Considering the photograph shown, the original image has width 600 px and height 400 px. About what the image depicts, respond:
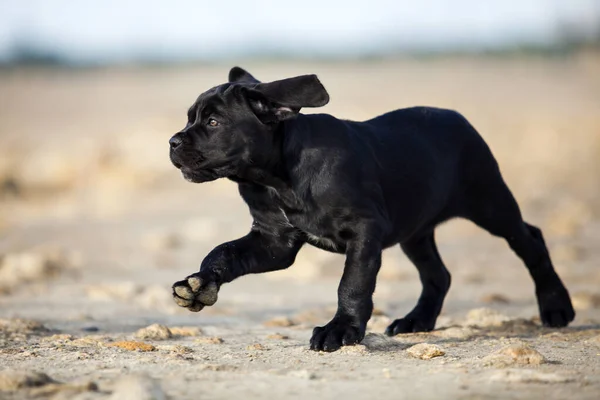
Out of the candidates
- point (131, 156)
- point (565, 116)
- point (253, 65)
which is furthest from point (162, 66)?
point (131, 156)

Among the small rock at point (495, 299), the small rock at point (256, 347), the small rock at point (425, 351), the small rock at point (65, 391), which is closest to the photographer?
the small rock at point (65, 391)

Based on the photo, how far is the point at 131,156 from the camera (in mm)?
Answer: 19344

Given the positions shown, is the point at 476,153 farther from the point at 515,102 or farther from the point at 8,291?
the point at 515,102

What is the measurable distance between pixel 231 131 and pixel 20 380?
2108 mm

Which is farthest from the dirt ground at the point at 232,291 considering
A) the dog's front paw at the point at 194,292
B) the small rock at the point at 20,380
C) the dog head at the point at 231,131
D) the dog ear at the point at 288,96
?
the dog ear at the point at 288,96

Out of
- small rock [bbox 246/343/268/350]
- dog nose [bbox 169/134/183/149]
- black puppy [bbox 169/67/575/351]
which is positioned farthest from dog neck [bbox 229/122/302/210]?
small rock [bbox 246/343/268/350]

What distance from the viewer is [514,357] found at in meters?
5.36

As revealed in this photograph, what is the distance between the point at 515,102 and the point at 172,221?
20.1m

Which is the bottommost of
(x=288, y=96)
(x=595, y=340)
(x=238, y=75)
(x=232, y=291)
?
(x=595, y=340)

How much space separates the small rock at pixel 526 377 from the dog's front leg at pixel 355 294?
3.85 ft

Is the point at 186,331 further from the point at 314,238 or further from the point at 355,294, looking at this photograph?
the point at 355,294

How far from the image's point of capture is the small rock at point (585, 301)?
341 inches

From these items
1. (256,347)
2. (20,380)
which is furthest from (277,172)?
(20,380)

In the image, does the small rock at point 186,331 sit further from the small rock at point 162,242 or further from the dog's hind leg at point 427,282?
the small rock at point 162,242
